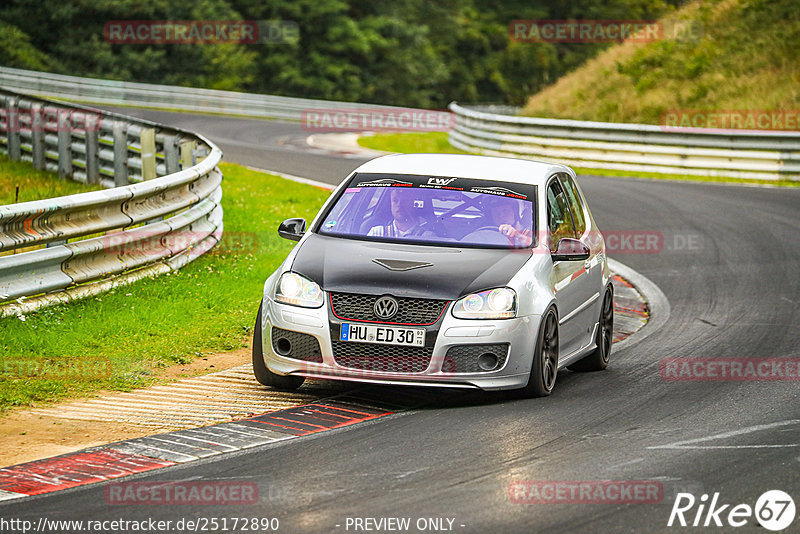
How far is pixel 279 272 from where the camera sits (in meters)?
8.38

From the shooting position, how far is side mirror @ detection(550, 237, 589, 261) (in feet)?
28.6

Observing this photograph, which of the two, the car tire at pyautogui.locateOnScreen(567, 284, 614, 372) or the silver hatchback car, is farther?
the car tire at pyautogui.locateOnScreen(567, 284, 614, 372)

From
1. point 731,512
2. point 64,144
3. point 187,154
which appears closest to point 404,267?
point 731,512

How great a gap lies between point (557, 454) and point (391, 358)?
58.0 inches

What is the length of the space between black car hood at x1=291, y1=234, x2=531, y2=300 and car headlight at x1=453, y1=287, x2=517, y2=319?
0.05 metres

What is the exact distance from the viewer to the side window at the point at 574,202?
9.88 meters

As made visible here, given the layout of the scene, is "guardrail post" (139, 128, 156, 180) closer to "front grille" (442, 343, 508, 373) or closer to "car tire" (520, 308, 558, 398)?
"car tire" (520, 308, 558, 398)

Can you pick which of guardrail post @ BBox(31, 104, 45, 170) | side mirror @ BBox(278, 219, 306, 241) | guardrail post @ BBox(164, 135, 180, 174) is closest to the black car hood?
side mirror @ BBox(278, 219, 306, 241)

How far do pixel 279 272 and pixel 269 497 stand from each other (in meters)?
2.65

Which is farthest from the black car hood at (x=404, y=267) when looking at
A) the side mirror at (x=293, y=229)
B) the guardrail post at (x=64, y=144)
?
the guardrail post at (x=64, y=144)

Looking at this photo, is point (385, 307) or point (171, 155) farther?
point (171, 155)

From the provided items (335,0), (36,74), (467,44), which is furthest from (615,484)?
(467,44)

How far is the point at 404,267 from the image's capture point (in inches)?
319

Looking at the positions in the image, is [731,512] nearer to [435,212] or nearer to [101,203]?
[435,212]
